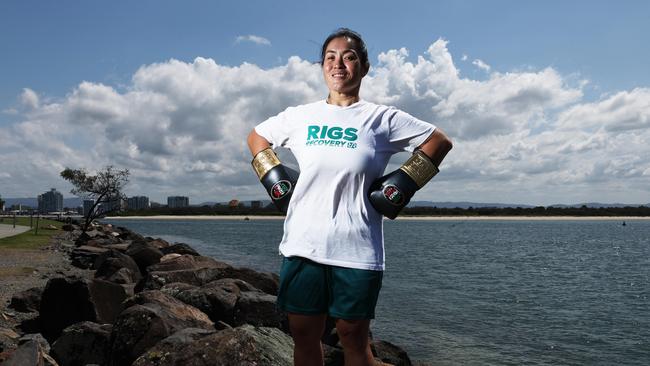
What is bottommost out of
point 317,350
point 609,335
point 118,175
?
point 609,335

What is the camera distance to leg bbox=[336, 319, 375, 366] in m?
3.50

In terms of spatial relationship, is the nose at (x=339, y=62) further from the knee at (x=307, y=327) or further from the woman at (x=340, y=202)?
the knee at (x=307, y=327)

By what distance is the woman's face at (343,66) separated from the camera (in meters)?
3.74

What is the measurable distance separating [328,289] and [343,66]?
150 cm

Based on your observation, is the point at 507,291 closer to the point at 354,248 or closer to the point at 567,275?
the point at 567,275

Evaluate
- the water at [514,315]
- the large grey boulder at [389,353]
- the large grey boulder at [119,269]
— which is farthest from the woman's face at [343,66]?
the large grey boulder at [119,269]

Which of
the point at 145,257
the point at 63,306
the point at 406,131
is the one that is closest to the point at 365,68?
the point at 406,131

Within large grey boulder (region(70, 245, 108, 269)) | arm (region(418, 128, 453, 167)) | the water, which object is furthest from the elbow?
large grey boulder (region(70, 245, 108, 269))

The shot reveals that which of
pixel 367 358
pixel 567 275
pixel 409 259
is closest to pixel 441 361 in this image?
pixel 367 358

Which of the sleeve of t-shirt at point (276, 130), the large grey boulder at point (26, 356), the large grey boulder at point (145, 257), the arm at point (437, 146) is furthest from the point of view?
the large grey boulder at point (145, 257)

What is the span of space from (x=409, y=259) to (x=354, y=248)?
37.0 m

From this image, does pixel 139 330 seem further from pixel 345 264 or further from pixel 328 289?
pixel 345 264

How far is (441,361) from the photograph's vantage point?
12.1 meters

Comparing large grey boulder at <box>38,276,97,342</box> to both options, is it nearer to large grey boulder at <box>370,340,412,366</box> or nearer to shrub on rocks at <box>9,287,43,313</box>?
shrub on rocks at <box>9,287,43,313</box>
